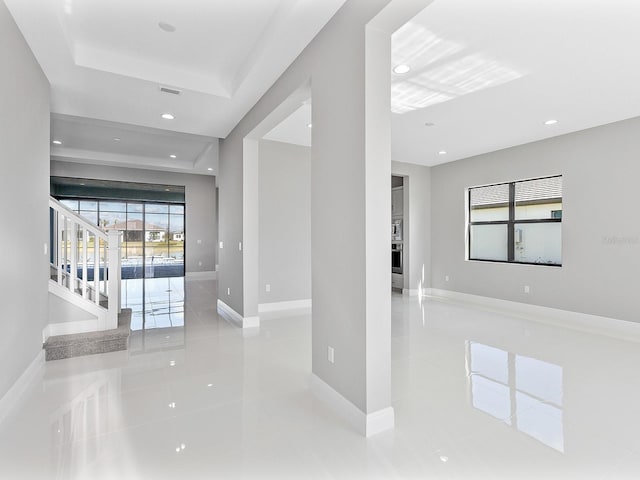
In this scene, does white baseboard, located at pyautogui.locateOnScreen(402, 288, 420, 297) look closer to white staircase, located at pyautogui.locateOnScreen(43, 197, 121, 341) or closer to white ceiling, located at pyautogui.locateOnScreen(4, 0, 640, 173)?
white ceiling, located at pyautogui.locateOnScreen(4, 0, 640, 173)

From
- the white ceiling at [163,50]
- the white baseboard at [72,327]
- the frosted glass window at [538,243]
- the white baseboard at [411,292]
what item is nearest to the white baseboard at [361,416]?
the white ceiling at [163,50]

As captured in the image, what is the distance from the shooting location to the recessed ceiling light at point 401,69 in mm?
3127

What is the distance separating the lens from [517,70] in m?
3.19

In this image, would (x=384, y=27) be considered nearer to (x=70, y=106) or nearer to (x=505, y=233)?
(x=70, y=106)

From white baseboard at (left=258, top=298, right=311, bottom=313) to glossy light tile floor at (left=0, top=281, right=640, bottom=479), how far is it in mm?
1820

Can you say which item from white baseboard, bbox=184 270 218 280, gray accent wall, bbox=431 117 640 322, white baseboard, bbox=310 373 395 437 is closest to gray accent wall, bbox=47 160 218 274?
white baseboard, bbox=184 270 218 280

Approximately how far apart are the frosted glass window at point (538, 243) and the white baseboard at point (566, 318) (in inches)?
32.7

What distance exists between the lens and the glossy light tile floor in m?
1.81

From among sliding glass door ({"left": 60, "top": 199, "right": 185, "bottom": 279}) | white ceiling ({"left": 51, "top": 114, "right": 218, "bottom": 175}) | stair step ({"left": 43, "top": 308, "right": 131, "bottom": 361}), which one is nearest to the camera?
stair step ({"left": 43, "top": 308, "right": 131, "bottom": 361})

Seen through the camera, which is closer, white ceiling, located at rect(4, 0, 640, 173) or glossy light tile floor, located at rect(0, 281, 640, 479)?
glossy light tile floor, located at rect(0, 281, 640, 479)

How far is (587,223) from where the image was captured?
4875mm

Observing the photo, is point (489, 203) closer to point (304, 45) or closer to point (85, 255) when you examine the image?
point (304, 45)

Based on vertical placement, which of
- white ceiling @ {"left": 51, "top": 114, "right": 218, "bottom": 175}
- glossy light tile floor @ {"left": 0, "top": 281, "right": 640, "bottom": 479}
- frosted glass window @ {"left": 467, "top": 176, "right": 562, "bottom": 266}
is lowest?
glossy light tile floor @ {"left": 0, "top": 281, "right": 640, "bottom": 479}

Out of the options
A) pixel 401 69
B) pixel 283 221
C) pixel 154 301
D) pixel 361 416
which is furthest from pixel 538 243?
pixel 154 301
